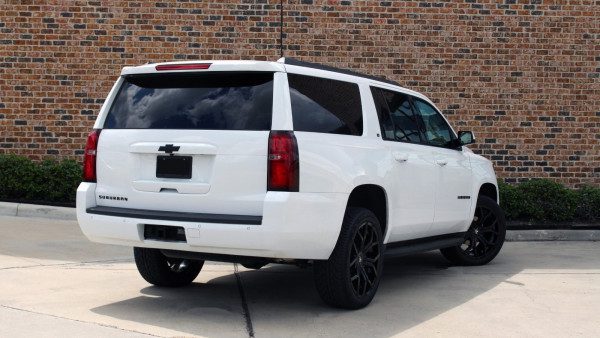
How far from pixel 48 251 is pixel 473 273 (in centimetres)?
460

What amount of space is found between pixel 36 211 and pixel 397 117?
6048 millimetres

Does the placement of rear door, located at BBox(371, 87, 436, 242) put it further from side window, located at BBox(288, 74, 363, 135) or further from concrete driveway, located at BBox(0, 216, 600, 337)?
concrete driveway, located at BBox(0, 216, 600, 337)

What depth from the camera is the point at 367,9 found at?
489 inches

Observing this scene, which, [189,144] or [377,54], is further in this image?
[377,54]

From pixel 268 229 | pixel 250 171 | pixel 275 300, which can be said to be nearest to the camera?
pixel 268 229

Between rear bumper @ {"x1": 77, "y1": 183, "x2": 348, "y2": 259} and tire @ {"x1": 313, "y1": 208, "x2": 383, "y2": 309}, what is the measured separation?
0.63ft

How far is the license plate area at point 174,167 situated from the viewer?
18.9 feet

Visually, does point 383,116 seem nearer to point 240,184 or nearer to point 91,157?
point 240,184

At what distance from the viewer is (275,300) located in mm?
6668

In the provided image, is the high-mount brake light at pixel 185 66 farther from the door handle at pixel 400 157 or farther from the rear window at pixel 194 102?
the door handle at pixel 400 157

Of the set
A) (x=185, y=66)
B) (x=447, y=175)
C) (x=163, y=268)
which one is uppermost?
(x=185, y=66)

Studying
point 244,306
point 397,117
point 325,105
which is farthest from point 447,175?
point 244,306

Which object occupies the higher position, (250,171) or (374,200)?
(250,171)

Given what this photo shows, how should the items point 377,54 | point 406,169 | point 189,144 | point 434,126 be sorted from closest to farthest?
1. point 189,144
2. point 406,169
3. point 434,126
4. point 377,54
